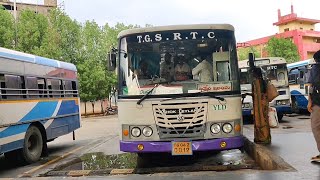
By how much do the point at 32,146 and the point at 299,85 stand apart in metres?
14.8

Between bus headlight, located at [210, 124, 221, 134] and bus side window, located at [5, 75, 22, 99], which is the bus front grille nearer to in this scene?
bus headlight, located at [210, 124, 221, 134]

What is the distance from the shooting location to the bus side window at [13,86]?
8986 millimetres

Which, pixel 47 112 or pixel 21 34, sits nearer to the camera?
pixel 47 112

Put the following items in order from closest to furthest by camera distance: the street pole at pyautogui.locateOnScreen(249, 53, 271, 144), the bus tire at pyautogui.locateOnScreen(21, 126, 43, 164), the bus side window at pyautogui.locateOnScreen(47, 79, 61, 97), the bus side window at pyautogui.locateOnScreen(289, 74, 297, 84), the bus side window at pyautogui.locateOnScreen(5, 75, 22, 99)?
the bus side window at pyautogui.locateOnScreen(5, 75, 22, 99) < the street pole at pyautogui.locateOnScreen(249, 53, 271, 144) < the bus tire at pyautogui.locateOnScreen(21, 126, 43, 164) < the bus side window at pyautogui.locateOnScreen(47, 79, 61, 97) < the bus side window at pyautogui.locateOnScreen(289, 74, 297, 84)

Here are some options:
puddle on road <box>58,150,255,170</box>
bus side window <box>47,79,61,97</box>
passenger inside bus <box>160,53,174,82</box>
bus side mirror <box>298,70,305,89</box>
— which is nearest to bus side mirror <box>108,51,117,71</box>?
passenger inside bus <box>160,53,174,82</box>

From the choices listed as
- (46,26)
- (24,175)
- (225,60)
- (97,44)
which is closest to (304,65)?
(225,60)

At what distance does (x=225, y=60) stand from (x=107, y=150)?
205 inches

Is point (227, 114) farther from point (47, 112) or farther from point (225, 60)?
point (47, 112)

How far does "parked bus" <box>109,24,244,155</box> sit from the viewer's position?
736 centimetres

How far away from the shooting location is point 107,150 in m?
11.5

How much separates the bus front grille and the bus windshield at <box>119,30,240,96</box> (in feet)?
1.31

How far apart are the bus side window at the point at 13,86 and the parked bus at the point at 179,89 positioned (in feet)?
8.97

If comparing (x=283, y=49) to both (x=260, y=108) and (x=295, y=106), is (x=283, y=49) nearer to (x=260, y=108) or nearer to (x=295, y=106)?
(x=295, y=106)

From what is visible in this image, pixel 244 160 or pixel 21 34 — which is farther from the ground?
pixel 21 34
